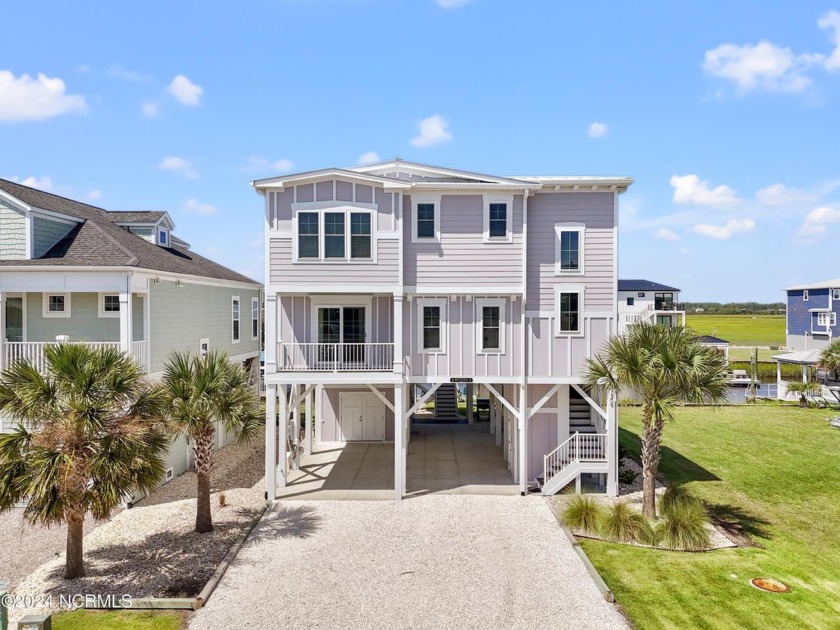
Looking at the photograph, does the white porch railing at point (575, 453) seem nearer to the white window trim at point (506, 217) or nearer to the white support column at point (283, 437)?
the white window trim at point (506, 217)

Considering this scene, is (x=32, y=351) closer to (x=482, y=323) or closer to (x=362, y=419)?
(x=362, y=419)

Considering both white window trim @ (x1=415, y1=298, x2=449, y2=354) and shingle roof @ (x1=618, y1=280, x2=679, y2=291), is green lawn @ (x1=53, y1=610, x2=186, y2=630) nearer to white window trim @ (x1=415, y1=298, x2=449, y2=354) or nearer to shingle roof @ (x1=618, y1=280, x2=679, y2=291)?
white window trim @ (x1=415, y1=298, x2=449, y2=354)

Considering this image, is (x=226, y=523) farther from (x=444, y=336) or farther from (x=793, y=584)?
(x=793, y=584)

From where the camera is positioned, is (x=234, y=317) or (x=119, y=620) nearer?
(x=119, y=620)

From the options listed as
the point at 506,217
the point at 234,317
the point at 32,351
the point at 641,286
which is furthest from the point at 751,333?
the point at 32,351

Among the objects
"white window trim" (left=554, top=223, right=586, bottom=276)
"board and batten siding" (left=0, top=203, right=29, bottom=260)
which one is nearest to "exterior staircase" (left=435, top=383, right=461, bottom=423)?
"white window trim" (left=554, top=223, right=586, bottom=276)

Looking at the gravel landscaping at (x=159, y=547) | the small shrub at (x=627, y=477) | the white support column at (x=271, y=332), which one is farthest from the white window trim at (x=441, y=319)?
the small shrub at (x=627, y=477)

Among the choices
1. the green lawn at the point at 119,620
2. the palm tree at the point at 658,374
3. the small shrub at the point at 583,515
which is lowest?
the green lawn at the point at 119,620
